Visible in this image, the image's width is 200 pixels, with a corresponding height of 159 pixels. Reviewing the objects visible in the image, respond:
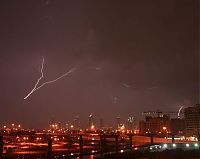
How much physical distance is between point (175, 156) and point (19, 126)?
11980cm

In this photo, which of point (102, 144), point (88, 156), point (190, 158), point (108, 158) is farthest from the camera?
point (102, 144)

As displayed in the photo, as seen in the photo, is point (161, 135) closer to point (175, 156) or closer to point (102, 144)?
point (102, 144)

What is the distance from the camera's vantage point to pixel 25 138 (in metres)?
174

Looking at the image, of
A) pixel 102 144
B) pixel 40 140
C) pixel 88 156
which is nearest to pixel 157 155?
pixel 88 156

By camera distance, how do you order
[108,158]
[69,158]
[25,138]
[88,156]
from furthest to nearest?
[25,138], [88,156], [69,158], [108,158]

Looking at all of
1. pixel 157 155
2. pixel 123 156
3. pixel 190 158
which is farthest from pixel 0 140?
pixel 190 158

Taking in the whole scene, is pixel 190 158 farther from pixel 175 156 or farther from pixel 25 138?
pixel 25 138

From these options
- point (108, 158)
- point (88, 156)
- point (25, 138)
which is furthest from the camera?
point (25, 138)

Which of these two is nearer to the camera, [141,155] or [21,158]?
[141,155]

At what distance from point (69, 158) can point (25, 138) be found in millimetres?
108247

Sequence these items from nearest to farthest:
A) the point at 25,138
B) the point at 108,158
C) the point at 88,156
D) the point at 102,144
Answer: the point at 108,158 < the point at 88,156 < the point at 102,144 < the point at 25,138

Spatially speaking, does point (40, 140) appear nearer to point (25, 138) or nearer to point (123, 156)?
point (25, 138)

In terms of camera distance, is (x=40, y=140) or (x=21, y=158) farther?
(x=40, y=140)

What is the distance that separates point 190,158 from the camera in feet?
188
